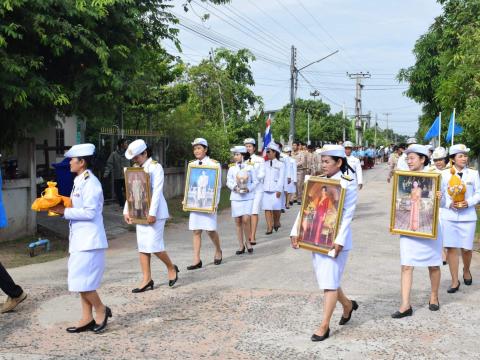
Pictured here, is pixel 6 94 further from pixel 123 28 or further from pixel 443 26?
pixel 443 26

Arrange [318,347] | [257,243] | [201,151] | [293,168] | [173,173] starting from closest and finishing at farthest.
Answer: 1. [318,347]
2. [201,151]
3. [257,243]
4. [293,168]
5. [173,173]

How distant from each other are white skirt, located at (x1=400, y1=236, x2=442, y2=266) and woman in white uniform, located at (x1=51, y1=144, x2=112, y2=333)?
3081mm

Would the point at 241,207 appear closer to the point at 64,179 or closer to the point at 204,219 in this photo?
the point at 204,219

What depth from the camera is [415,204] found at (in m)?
6.45

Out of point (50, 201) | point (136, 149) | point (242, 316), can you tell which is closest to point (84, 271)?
point (50, 201)

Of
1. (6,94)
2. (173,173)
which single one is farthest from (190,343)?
(173,173)

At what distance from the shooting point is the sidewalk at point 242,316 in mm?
5309

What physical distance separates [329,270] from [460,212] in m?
2.91

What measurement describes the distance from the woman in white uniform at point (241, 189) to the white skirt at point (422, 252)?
4.08 meters

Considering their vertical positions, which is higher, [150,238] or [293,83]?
[293,83]

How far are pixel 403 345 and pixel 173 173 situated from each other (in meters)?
15.4

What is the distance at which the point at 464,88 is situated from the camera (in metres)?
16.6

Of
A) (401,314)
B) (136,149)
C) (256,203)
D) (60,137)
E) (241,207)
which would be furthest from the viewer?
(60,137)

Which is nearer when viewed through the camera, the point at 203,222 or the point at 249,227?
the point at 203,222
